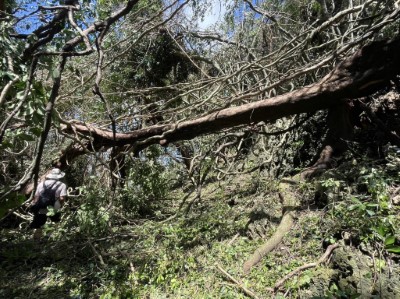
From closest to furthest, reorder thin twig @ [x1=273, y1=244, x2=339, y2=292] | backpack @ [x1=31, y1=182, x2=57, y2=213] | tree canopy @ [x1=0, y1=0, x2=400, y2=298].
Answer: tree canopy @ [x1=0, y1=0, x2=400, y2=298]
thin twig @ [x1=273, y1=244, x2=339, y2=292]
backpack @ [x1=31, y1=182, x2=57, y2=213]

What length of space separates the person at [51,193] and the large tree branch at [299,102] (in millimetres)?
835

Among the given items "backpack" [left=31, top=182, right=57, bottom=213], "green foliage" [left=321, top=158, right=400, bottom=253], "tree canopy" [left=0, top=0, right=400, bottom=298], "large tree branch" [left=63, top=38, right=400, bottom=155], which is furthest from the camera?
"backpack" [left=31, top=182, right=57, bottom=213]

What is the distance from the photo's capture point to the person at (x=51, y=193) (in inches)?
197

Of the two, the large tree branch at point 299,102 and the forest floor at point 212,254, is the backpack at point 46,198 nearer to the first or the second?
the forest floor at point 212,254

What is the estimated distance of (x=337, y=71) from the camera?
3.76m

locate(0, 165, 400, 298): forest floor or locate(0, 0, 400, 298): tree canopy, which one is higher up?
locate(0, 0, 400, 298): tree canopy

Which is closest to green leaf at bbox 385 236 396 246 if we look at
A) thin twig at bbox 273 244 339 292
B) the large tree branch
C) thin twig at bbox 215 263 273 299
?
thin twig at bbox 273 244 339 292

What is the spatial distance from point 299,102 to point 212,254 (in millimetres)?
1927

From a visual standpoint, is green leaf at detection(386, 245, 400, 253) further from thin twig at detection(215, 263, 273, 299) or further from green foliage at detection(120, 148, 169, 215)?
green foliage at detection(120, 148, 169, 215)

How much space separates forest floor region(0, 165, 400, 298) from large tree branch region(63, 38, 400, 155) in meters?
0.92

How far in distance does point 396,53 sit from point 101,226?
401 centimetres

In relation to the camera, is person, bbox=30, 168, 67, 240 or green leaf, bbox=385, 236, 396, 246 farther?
person, bbox=30, 168, 67, 240

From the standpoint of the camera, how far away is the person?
4996 millimetres

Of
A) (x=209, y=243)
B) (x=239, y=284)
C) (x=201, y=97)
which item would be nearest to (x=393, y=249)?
(x=239, y=284)
